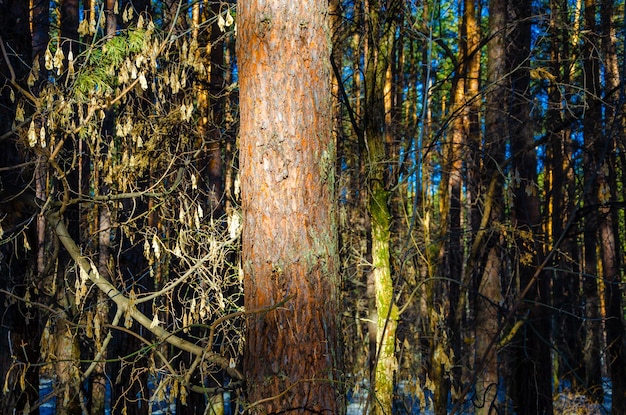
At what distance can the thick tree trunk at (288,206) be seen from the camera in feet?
10.7

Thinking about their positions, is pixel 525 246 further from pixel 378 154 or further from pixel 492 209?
pixel 378 154

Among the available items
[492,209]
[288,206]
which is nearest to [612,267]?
[492,209]

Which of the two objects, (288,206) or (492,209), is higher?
(492,209)

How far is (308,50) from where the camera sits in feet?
11.6

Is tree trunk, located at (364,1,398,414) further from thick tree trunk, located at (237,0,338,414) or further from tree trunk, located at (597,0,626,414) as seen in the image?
tree trunk, located at (597,0,626,414)

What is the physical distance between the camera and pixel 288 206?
11.0 ft

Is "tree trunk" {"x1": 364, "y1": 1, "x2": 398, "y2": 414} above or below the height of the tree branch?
above

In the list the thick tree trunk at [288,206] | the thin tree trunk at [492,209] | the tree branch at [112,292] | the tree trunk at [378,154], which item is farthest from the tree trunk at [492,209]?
the thick tree trunk at [288,206]

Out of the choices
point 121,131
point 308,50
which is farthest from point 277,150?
point 121,131

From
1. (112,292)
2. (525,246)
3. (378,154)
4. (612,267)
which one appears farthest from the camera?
(612,267)

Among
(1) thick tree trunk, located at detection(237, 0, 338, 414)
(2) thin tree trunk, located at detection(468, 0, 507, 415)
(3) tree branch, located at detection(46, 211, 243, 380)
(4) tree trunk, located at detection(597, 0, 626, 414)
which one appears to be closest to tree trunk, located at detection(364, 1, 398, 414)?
(3) tree branch, located at detection(46, 211, 243, 380)

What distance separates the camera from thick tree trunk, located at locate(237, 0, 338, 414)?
10.7 feet

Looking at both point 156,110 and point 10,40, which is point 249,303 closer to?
point 156,110

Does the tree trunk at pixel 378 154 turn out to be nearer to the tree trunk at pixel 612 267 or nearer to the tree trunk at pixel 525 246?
the tree trunk at pixel 525 246
